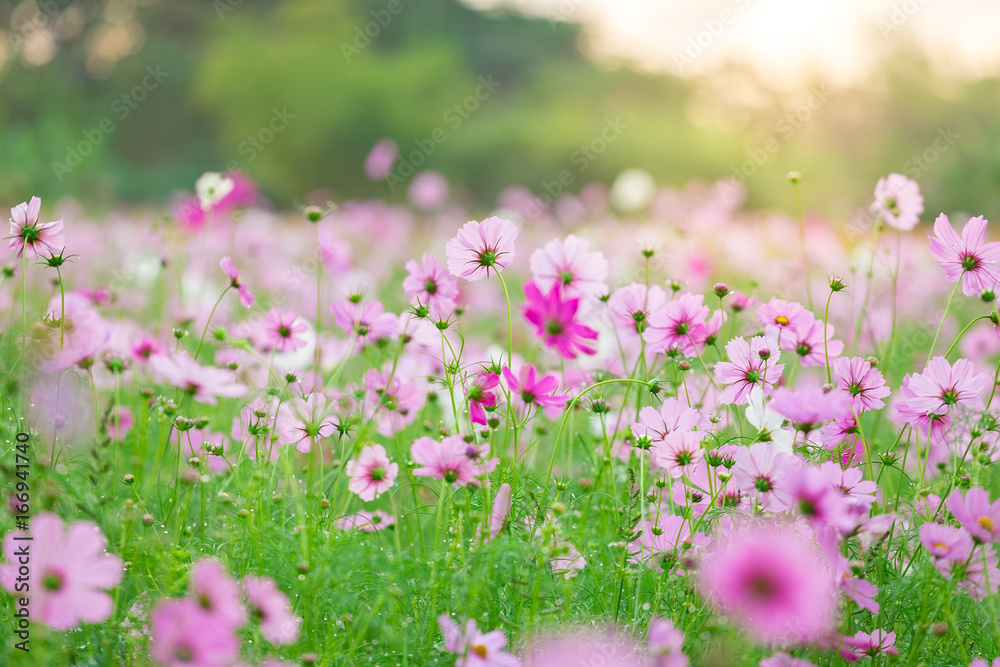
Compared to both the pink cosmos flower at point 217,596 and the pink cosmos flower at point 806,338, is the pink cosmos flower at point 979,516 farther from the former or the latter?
the pink cosmos flower at point 217,596

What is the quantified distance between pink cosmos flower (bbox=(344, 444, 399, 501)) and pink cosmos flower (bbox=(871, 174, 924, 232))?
829mm

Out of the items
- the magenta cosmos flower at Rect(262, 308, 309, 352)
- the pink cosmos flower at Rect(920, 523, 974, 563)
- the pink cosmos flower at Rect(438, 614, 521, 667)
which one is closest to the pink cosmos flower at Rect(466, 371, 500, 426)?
the pink cosmos flower at Rect(438, 614, 521, 667)

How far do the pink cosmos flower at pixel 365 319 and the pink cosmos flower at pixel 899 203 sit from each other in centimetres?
75

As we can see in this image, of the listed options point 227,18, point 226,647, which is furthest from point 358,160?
point 226,647

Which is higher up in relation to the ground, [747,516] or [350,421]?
[350,421]

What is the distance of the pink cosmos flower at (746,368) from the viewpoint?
2.97 ft

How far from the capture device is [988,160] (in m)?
6.42

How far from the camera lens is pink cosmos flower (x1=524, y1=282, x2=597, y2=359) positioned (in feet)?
3.16

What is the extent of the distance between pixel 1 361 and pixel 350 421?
26.8 inches

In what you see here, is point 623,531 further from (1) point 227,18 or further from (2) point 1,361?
(1) point 227,18

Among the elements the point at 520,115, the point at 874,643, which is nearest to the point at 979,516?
the point at 874,643

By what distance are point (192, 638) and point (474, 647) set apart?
0.25 meters

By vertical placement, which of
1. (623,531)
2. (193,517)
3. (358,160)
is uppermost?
(358,160)

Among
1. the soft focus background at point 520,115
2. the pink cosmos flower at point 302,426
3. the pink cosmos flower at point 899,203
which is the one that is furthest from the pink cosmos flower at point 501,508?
the soft focus background at point 520,115
